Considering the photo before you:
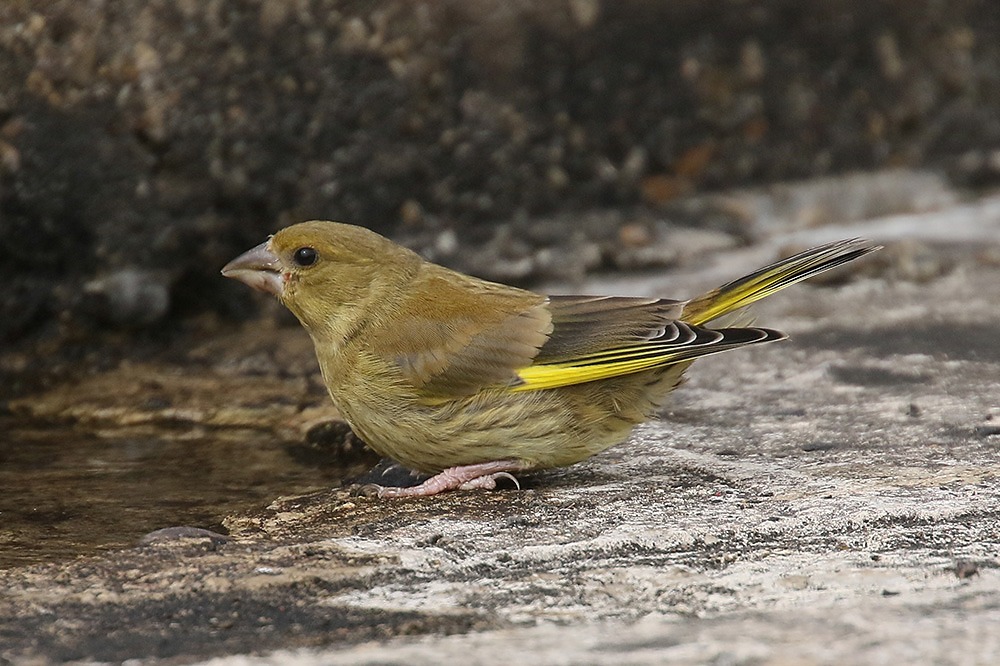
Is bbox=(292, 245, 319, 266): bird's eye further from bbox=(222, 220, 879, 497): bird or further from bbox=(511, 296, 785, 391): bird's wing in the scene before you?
bbox=(511, 296, 785, 391): bird's wing

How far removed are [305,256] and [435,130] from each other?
5.62ft

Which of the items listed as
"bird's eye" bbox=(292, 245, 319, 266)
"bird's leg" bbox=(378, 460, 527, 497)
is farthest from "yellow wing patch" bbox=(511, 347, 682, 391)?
"bird's eye" bbox=(292, 245, 319, 266)

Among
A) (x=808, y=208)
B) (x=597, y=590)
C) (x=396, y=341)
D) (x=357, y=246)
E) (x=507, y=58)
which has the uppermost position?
(x=507, y=58)

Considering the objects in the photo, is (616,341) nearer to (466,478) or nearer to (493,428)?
(493,428)

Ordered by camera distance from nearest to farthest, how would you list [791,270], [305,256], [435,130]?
[791,270]
[305,256]
[435,130]

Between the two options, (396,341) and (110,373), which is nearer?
(396,341)

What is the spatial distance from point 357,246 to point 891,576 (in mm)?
2006

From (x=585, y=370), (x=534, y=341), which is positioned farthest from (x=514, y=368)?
(x=585, y=370)

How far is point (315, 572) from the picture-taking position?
287 cm

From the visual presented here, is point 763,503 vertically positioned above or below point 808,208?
below

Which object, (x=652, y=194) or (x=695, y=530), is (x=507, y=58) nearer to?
(x=652, y=194)

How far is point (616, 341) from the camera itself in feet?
12.2

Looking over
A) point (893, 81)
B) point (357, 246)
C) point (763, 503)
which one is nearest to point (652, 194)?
point (893, 81)

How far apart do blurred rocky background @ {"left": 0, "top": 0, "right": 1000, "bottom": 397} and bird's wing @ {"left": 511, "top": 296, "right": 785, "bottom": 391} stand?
6.33ft
